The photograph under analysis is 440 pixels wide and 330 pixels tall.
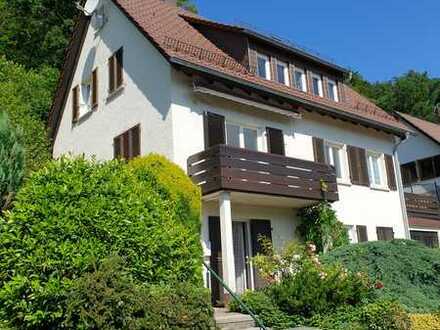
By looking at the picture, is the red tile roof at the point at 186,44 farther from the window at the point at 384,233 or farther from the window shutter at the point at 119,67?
the window at the point at 384,233

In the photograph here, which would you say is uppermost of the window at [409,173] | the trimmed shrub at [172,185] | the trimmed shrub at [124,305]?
the window at [409,173]

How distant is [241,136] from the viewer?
17.0 metres

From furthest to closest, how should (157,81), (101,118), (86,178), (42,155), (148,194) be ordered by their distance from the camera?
(42,155) → (101,118) → (157,81) → (148,194) → (86,178)

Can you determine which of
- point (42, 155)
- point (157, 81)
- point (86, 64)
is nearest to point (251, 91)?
point (157, 81)

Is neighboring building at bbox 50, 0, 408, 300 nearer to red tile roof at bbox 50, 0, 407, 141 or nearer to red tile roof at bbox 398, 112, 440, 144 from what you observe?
red tile roof at bbox 50, 0, 407, 141

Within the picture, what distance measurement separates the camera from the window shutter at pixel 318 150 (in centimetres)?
1938

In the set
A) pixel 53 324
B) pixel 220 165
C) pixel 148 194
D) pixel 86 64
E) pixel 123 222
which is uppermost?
pixel 86 64

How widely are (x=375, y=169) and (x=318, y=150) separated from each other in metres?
4.51

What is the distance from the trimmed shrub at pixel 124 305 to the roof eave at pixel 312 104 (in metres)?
7.92

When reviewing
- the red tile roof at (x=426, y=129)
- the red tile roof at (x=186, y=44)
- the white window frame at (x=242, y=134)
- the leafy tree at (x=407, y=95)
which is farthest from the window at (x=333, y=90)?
the leafy tree at (x=407, y=95)

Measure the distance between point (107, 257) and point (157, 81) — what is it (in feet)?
28.0

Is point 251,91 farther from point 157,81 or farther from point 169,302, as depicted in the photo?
point 169,302

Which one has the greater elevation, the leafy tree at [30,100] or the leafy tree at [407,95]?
the leafy tree at [407,95]

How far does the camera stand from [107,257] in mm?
8469
